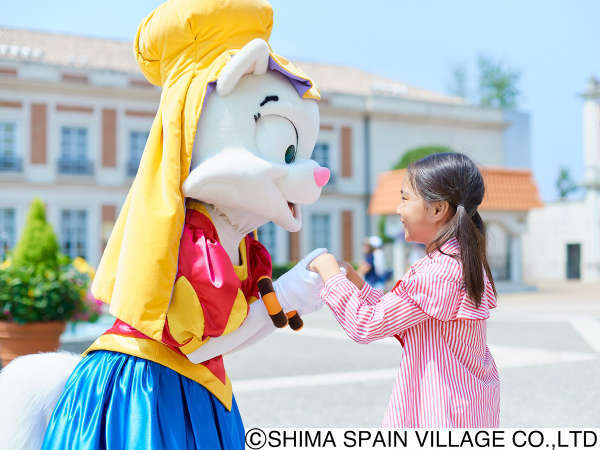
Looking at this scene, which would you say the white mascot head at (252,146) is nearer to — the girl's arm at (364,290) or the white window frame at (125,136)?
the girl's arm at (364,290)

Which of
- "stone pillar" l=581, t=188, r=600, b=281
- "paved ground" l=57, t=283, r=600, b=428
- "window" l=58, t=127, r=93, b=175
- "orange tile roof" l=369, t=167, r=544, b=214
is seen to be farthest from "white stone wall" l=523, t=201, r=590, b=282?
"paved ground" l=57, t=283, r=600, b=428

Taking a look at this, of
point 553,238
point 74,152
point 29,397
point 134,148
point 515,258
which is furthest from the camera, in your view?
point 553,238

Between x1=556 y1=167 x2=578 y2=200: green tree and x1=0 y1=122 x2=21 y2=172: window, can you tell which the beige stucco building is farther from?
x1=556 y1=167 x2=578 y2=200: green tree

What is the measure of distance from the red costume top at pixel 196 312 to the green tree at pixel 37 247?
3.98 metres

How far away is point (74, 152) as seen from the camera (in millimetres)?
18391

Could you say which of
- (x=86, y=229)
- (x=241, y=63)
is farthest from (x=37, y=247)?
(x=86, y=229)

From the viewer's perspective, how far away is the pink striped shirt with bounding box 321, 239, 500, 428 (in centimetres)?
184

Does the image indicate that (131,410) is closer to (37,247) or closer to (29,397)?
(29,397)

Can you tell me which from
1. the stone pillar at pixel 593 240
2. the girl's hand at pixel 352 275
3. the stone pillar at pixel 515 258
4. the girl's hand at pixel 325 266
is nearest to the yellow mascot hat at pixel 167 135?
the girl's hand at pixel 325 266

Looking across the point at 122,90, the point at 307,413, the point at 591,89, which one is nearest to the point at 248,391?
the point at 307,413

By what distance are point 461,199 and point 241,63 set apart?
29.9 inches

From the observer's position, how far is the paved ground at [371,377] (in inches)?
168

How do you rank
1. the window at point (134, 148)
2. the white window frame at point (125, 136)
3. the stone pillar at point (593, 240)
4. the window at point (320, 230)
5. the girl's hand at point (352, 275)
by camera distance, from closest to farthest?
the girl's hand at point (352, 275)
the white window frame at point (125, 136)
the window at point (134, 148)
the window at point (320, 230)
the stone pillar at point (593, 240)

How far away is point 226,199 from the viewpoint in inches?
80.4
